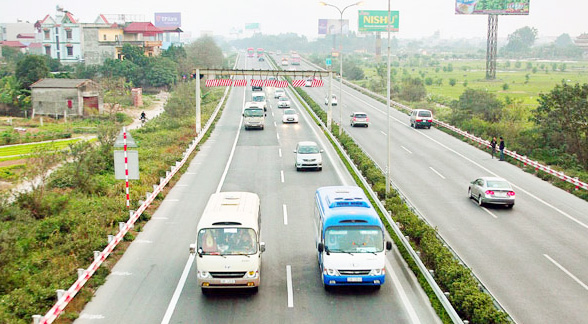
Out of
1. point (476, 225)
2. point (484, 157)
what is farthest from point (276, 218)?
point (484, 157)

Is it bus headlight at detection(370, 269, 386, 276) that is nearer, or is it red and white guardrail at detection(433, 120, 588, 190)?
bus headlight at detection(370, 269, 386, 276)

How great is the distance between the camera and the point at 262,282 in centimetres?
1712

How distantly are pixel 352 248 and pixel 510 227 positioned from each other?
35.0ft

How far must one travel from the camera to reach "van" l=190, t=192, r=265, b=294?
50.1ft

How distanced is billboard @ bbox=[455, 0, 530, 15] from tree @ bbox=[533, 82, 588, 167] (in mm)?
58935

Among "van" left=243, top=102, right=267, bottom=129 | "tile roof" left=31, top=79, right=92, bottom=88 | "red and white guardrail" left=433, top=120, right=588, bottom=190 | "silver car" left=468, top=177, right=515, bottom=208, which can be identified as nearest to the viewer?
"silver car" left=468, top=177, right=515, bottom=208

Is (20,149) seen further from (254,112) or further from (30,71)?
(30,71)

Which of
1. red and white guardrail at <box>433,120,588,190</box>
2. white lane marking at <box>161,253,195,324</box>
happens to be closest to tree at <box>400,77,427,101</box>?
red and white guardrail at <box>433,120,588,190</box>

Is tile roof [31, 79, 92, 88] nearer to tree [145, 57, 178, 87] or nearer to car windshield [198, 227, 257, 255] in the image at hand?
tree [145, 57, 178, 87]

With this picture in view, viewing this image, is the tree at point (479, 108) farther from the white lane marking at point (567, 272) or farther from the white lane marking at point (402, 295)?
the white lane marking at point (402, 295)

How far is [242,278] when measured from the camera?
50.5 feet

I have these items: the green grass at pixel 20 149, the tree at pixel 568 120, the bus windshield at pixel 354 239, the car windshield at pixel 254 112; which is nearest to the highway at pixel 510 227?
the bus windshield at pixel 354 239

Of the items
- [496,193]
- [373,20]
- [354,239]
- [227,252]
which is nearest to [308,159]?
[496,193]

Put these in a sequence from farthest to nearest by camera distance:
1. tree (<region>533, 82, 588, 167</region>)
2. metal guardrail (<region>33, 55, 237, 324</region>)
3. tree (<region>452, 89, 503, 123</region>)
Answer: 1. tree (<region>452, 89, 503, 123</region>)
2. tree (<region>533, 82, 588, 167</region>)
3. metal guardrail (<region>33, 55, 237, 324</region>)
